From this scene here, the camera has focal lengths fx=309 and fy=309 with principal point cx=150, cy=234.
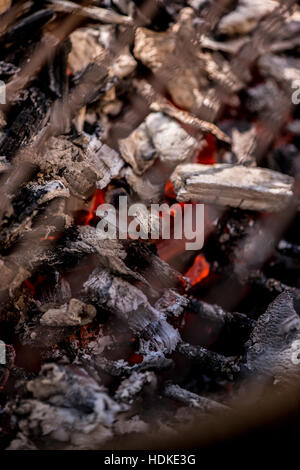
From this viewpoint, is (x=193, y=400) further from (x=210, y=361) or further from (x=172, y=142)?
(x=172, y=142)

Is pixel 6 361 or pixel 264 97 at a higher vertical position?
pixel 264 97

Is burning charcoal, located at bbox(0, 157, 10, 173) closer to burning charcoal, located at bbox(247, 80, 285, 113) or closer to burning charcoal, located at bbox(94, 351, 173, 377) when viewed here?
burning charcoal, located at bbox(94, 351, 173, 377)

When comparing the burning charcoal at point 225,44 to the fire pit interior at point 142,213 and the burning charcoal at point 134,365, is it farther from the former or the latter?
the burning charcoal at point 134,365

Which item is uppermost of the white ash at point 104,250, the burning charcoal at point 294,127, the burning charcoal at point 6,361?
the burning charcoal at point 294,127

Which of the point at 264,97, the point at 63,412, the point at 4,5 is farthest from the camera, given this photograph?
the point at 264,97

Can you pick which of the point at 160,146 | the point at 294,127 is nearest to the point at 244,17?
the point at 294,127

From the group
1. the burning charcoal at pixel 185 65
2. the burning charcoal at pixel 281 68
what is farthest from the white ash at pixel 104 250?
the burning charcoal at pixel 281 68
